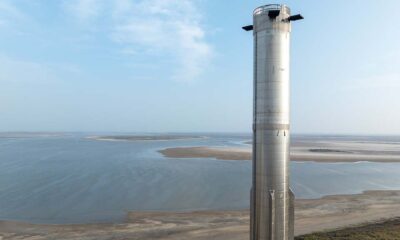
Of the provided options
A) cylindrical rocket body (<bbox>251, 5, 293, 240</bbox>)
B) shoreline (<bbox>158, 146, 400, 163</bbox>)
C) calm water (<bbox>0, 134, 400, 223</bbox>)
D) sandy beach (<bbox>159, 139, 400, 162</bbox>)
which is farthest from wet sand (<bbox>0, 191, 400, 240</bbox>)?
sandy beach (<bbox>159, 139, 400, 162</bbox>)

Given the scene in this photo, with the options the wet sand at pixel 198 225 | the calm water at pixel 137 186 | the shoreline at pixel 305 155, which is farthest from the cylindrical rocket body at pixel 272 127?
the shoreline at pixel 305 155

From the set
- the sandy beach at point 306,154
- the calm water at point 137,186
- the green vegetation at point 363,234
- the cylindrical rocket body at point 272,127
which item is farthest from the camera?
the sandy beach at point 306,154

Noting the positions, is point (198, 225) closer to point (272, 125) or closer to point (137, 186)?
point (272, 125)

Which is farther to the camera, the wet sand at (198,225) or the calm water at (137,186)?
the calm water at (137,186)

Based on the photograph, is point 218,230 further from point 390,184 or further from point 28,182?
point 390,184

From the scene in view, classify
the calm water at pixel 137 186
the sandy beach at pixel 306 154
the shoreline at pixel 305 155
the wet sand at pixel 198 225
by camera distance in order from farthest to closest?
the sandy beach at pixel 306 154
the shoreline at pixel 305 155
the calm water at pixel 137 186
the wet sand at pixel 198 225

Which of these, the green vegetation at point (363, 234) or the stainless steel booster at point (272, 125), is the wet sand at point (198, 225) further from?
the stainless steel booster at point (272, 125)

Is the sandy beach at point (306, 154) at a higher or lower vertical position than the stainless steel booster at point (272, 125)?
lower

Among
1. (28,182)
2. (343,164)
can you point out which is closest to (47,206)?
(28,182)
